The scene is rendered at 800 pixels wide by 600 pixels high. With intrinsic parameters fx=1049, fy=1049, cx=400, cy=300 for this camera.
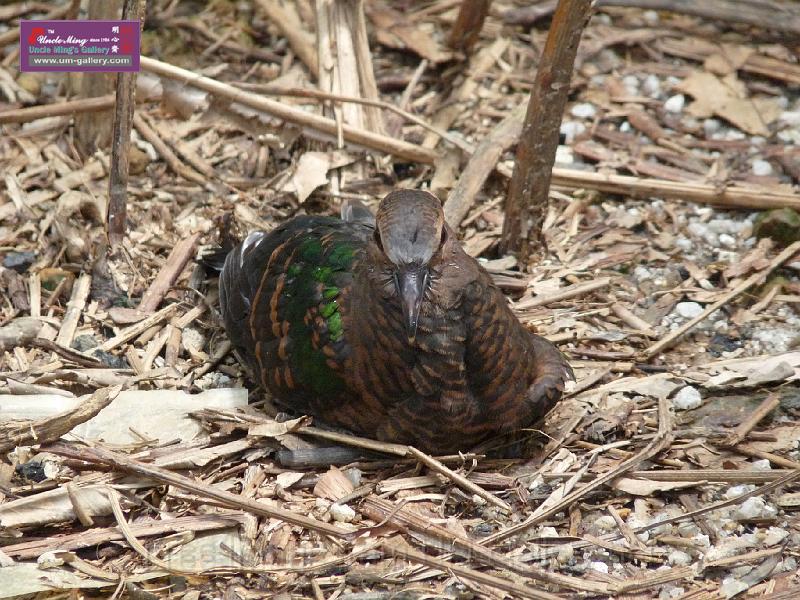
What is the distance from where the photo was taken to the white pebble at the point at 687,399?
4.78 meters

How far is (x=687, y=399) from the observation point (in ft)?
15.8

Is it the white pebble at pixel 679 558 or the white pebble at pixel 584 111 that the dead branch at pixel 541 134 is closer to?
the white pebble at pixel 584 111

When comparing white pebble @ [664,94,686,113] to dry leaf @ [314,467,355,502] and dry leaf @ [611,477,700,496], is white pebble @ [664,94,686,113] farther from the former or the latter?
dry leaf @ [314,467,355,502]

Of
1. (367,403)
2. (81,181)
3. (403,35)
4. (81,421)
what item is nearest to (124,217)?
(81,181)

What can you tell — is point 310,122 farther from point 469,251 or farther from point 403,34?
point 403,34

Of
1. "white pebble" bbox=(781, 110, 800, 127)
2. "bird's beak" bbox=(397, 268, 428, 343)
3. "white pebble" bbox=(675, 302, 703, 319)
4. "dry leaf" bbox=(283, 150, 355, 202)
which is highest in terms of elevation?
"white pebble" bbox=(781, 110, 800, 127)

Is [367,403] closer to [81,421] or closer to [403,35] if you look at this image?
[81,421]

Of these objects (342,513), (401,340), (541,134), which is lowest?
(342,513)

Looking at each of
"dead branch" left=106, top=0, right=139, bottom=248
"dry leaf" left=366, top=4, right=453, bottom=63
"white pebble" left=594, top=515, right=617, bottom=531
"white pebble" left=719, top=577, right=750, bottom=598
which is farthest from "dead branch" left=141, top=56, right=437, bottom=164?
"white pebble" left=719, top=577, right=750, bottom=598

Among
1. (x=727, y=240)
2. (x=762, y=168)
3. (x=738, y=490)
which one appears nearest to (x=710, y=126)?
(x=762, y=168)

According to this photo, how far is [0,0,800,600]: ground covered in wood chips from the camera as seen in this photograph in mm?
4086

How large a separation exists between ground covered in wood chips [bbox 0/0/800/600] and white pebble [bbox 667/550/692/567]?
0.02 metres

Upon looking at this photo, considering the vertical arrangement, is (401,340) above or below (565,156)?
below

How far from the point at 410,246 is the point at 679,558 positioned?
1.59 meters
